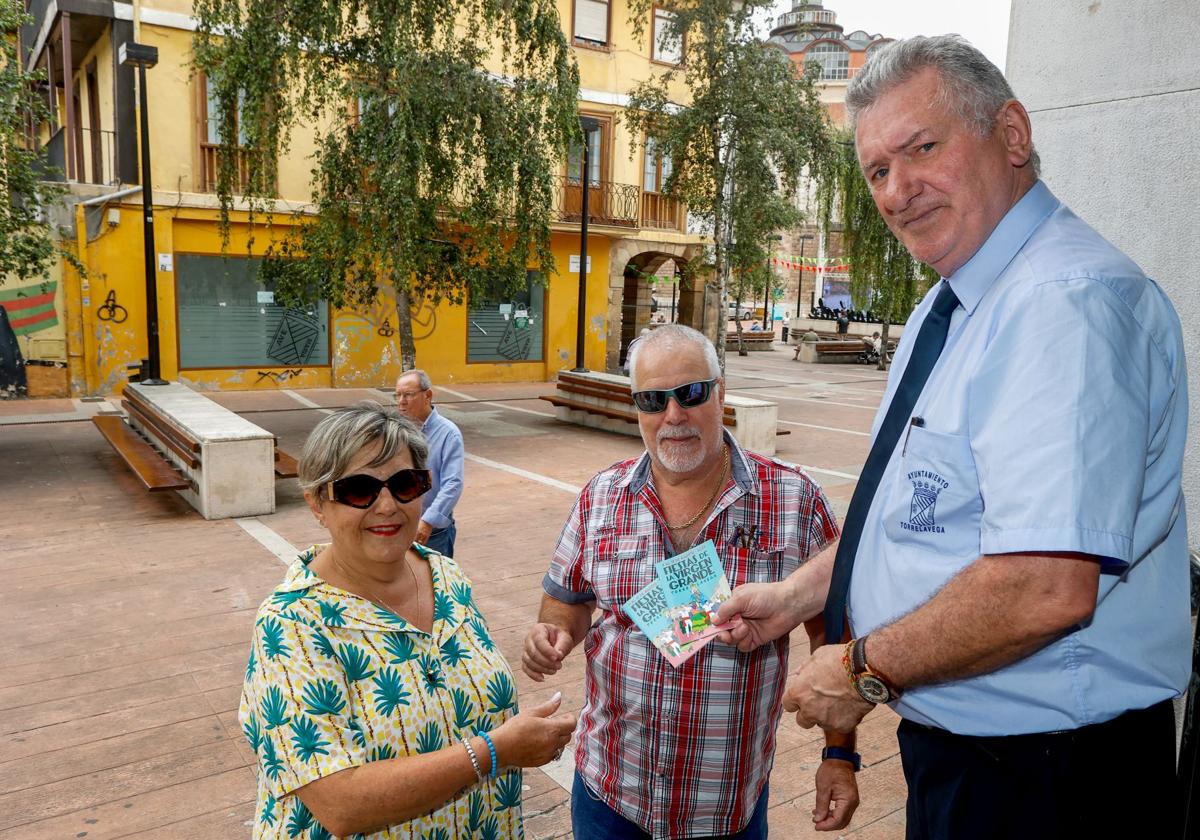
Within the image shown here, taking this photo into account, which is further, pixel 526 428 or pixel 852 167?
pixel 852 167

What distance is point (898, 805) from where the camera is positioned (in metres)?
3.89

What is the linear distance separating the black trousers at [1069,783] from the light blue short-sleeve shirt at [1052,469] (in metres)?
0.04

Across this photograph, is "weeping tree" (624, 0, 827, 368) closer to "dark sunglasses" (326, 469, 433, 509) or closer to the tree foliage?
the tree foliage

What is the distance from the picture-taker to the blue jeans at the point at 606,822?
2.39 meters

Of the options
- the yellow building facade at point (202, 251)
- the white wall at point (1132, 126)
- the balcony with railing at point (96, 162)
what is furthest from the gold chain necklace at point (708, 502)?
the balcony with railing at point (96, 162)

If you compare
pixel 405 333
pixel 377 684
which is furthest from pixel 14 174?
pixel 377 684

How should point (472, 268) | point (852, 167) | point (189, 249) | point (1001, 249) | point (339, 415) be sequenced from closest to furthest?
point (1001, 249) < point (339, 415) < point (472, 268) < point (189, 249) < point (852, 167)

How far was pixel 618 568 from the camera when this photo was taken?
7.89ft

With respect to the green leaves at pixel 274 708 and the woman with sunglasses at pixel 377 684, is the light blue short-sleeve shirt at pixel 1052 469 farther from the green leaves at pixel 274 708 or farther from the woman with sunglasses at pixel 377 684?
the green leaves at pixel 274 708

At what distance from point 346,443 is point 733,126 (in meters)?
17.0

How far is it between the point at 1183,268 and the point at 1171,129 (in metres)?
0.48

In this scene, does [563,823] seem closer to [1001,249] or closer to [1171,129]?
[1001,249]

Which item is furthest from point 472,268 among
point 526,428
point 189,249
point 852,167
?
point 852,167

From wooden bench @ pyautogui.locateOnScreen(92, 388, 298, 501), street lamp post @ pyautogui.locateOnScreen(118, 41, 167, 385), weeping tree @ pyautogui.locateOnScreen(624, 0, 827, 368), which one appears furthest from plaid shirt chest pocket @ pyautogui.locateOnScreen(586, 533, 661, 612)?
weeping tree @ pyautogui.locateOnScreen(624, 0, 827, 368)
